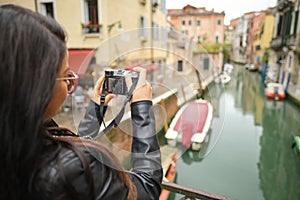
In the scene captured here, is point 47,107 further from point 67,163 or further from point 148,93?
point 148,93

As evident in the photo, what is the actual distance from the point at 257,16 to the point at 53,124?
22.0 m

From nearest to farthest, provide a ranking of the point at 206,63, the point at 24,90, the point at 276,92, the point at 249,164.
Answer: the point at 24,90, the point at 206,63, the point at 249,164, the point at 276,92

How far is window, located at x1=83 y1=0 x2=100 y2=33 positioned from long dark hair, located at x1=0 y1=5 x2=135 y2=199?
4114mm

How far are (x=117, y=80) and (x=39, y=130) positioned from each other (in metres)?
0.18

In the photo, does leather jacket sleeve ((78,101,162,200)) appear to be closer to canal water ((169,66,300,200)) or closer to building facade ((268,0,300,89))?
canal water ((169,66,300,200))

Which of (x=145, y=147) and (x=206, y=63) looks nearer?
(x=145, y=147)

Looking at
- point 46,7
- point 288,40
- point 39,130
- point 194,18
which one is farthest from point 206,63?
point 288,40

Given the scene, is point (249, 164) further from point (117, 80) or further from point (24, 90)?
point (24, 90)

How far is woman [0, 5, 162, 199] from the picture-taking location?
292mm

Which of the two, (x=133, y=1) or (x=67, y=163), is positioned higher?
(x=133, y=1)

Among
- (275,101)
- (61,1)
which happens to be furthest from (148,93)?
(275,101)

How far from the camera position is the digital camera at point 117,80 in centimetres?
44

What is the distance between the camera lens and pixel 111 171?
37 cm

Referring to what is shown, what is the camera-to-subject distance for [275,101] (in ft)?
24.9
